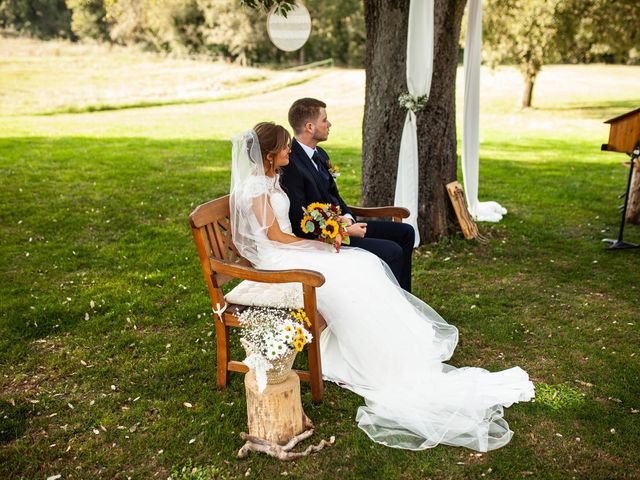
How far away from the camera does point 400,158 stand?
21.1ft

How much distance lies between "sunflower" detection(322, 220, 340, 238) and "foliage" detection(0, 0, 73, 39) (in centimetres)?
4796

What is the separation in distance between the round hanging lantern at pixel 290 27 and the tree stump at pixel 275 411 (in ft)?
16.5

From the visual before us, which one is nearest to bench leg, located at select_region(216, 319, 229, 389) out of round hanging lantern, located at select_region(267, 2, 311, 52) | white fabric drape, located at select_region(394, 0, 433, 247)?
white fabric drape, located at select_region(394, 0, 433, 247)

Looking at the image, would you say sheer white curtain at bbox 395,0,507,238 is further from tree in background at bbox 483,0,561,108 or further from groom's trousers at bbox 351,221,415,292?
tree in background at bbox 483,0,561,108

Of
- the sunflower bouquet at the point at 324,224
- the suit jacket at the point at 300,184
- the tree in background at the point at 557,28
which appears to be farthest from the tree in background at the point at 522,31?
the sunflower bouquet at the point at 324,224

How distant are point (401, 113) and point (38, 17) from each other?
49194 millimetres

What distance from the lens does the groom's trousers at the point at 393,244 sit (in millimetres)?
4523

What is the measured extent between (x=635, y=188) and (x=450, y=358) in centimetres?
500

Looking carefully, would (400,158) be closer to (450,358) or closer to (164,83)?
(450,358)

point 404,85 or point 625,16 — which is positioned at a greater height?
point 625,16

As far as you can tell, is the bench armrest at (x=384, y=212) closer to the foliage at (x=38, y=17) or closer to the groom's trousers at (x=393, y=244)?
the groom's trousers at (x=393, y=244)

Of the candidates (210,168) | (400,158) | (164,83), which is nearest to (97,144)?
(210,168)

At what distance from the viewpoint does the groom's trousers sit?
4523 mm

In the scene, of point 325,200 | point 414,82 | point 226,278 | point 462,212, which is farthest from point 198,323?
point 462,212
